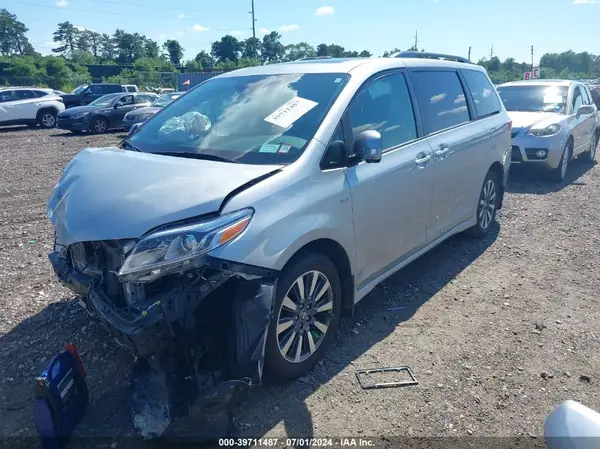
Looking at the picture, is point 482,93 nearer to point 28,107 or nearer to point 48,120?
point 28,107

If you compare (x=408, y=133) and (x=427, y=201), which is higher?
(x=408, y=133)

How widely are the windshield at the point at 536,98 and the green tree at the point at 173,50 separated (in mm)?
93272

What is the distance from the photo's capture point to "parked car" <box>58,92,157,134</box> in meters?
17.3

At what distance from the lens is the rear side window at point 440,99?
4.38 m

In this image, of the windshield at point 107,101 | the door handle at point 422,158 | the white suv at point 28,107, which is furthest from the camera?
the white suv at point 28,107

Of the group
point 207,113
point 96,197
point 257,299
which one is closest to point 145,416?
point 257,299

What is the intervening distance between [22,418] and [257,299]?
1599mm

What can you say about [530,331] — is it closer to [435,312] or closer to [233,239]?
[435,312]

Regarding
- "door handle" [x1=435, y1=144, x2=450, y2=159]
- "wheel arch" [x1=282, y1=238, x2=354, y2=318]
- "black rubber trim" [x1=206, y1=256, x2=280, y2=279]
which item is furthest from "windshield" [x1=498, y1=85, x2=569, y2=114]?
"black rubber trim" [x1=206, y1=256, x2=280, y2=279]

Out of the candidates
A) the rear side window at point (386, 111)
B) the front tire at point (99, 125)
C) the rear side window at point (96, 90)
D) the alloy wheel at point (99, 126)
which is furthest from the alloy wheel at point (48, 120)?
the rear side window at point (386, 111)

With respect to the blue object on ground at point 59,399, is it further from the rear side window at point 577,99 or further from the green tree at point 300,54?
the rear side window at point 577,99

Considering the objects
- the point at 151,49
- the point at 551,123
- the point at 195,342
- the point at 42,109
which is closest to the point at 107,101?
the point at 42,109

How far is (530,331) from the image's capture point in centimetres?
Result: 386

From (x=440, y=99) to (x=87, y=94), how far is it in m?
24.4
